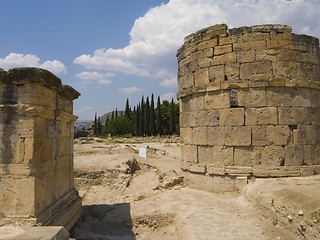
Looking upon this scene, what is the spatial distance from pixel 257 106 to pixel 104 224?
499 centimetres

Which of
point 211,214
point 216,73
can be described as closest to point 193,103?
point 216,73

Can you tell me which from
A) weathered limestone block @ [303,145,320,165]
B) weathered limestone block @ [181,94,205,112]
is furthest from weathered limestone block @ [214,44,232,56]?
weathered limestone block @ [303,145,320,165]

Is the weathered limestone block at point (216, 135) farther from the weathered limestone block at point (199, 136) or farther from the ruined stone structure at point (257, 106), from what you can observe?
the weathered limestone block at point (199, 136)

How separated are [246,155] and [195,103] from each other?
219 cm

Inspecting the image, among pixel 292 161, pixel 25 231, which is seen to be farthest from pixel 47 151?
pixel 292 161

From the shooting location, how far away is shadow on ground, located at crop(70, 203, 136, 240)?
22.7ft

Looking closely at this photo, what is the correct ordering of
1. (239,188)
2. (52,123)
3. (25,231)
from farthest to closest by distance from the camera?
(239,188) < (52,123) < (25,231)

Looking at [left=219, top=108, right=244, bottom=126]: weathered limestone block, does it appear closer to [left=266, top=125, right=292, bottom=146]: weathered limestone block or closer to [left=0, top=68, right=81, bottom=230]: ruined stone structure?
[left=266, top=125, right=292, bottom=146]: weathered limestone block

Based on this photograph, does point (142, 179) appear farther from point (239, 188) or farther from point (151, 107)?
point (151, 107)

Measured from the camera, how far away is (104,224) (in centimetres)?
753

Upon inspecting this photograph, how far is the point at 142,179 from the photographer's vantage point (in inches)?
505

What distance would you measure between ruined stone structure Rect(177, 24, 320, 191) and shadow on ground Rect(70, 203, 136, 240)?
271 centimetres

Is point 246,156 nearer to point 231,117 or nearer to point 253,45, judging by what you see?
point 231,117

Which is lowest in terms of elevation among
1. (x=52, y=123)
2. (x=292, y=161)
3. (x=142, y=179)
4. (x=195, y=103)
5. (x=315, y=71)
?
(x=142, y=179)
